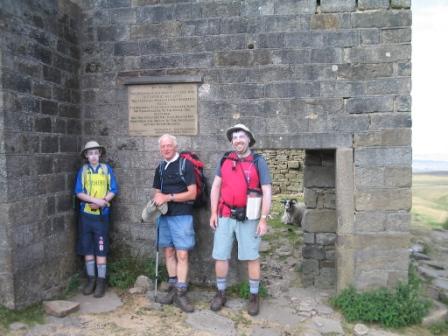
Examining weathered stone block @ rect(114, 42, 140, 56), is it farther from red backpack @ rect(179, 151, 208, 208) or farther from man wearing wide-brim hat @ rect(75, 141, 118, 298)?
red backpack @ rect(179, 151, 208, 208)

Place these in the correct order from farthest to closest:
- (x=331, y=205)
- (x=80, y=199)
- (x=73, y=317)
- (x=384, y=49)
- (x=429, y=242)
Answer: (x=429, y=242), (x=331, y=205), (x=80, y=199), (x=384, y=49), (x=73, y=317)

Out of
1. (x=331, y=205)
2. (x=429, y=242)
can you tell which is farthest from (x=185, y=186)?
(x=429, y=242)

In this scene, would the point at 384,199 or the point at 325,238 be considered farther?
the point at 325,238

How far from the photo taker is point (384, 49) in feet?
15.4

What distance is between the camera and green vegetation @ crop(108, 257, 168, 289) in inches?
204

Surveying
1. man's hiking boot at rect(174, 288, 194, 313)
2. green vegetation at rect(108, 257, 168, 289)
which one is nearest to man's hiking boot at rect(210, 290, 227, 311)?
man's hiking boot at rect(174, 288, 194, 313)

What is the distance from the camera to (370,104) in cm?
475

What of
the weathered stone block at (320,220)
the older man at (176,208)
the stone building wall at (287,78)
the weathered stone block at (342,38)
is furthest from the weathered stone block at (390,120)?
the older man at (176,208)

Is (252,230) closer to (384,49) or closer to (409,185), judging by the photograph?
(409,185)

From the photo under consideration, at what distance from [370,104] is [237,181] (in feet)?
5.70

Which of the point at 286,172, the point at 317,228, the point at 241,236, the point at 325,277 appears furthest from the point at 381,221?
the point at 286,172

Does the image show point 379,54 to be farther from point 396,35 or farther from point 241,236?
point 241,236

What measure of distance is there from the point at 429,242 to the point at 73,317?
649 cm

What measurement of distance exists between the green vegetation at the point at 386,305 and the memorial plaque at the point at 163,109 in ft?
8.54
